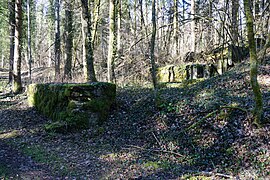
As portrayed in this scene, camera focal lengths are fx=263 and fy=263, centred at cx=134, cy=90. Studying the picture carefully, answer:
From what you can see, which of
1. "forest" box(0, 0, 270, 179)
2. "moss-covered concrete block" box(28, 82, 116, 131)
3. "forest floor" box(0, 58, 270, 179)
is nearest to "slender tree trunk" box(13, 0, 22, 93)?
"forest" box(0, 0, 270, 179)

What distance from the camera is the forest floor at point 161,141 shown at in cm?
599

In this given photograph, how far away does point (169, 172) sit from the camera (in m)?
5.96

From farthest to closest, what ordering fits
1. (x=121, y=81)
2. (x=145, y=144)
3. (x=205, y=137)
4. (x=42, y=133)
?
(x=121, y=81)
(x=42, y=133)
(x=145, y=144)
(x=205, y=137)

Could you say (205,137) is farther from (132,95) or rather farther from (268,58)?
(268,58)

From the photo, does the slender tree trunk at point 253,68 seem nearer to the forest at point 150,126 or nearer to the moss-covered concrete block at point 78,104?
the forest at point 150,126

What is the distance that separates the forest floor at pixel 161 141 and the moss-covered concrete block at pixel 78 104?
333mm

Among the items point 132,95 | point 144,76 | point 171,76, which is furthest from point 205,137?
point 144,76

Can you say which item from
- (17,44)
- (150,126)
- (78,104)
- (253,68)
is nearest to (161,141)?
(150,126)

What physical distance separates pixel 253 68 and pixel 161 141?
3.13m

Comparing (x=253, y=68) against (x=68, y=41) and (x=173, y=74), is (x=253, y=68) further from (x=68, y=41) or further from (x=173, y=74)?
(x=68, y=41)

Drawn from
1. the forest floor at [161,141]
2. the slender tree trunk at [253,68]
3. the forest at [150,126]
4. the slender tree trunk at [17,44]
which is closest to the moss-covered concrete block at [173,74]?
the forest at [150,126]

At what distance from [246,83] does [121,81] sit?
749 cm

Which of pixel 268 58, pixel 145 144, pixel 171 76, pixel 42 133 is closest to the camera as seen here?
pixel 145 144

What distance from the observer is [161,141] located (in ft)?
24.7
